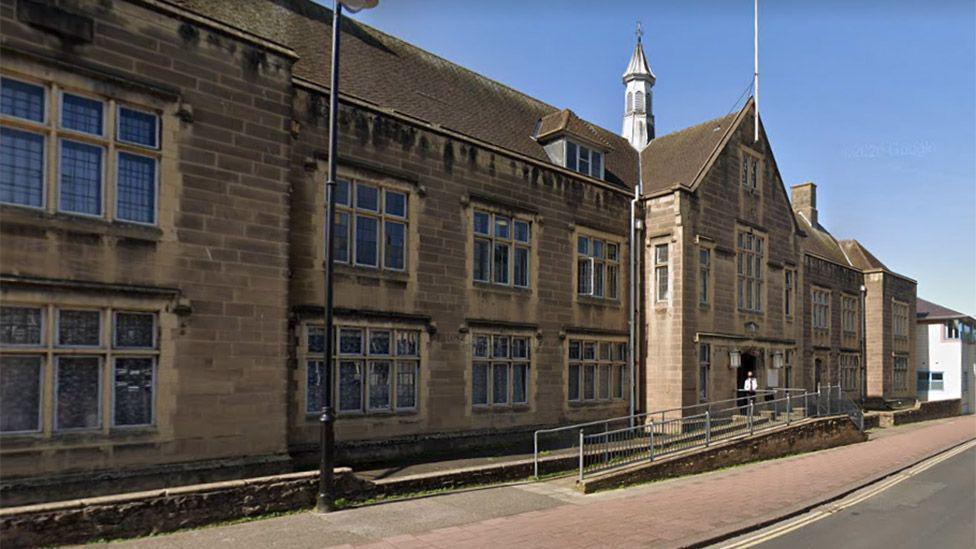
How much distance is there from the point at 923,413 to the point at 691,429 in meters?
21.6

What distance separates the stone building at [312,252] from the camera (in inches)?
384

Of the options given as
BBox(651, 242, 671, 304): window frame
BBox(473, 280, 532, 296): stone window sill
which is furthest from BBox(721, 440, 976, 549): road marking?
BBox(473, 280, 532, 296): stone window sill

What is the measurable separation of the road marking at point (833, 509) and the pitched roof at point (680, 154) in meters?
10.5

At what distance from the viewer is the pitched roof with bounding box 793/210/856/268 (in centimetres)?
3503

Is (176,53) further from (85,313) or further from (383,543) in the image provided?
(383,543)

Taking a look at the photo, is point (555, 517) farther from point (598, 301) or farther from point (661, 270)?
point (661, 270)

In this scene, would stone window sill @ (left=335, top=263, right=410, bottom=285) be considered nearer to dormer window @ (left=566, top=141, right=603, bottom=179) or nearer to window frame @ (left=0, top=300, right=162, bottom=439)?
window frame @ (left=0, top=300, right=162, bottom=439)

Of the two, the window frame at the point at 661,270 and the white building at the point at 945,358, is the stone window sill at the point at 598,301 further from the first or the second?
the white building at the point at 945,358

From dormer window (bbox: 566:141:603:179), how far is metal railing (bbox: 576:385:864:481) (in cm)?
810

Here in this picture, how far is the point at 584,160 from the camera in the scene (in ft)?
69.8

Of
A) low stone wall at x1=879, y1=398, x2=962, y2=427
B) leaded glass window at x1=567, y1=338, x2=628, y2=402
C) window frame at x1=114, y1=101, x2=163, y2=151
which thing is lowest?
low stone wall at x1=879, y1=398, x2=962, y2=427

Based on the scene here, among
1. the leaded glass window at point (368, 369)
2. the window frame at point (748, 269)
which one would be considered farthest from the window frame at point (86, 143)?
the window frame at point (748, 269)

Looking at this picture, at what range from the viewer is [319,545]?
902 cm

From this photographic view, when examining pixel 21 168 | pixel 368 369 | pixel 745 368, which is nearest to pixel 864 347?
pixel 745 368
